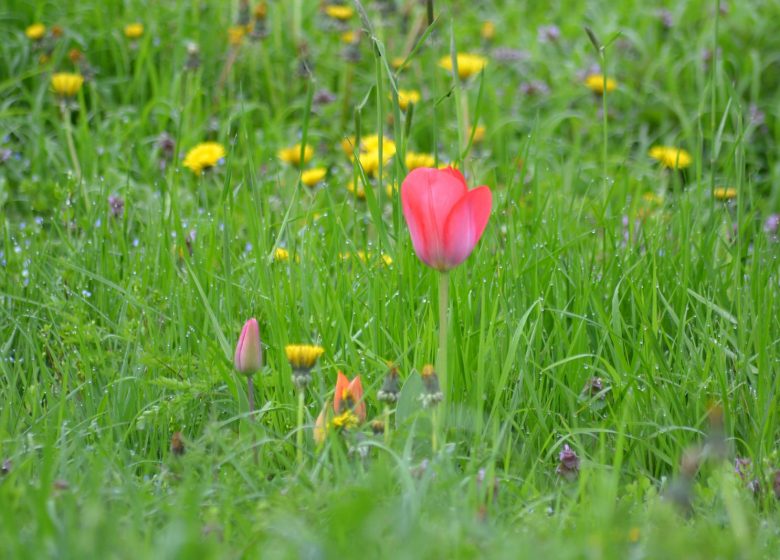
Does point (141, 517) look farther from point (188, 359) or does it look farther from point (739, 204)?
point (739, 204)

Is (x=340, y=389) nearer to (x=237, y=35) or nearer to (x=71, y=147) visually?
(x=71, y=147)

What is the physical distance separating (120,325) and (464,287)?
0.71 meters

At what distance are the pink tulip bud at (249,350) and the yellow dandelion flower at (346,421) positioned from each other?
160 mm

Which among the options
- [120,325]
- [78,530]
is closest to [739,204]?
[120,325]

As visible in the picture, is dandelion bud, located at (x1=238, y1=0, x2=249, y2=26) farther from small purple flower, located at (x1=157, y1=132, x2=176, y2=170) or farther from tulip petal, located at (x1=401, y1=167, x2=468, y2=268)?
tulip petal, located at (x1=401, y1=167, x2=468, y2=268)

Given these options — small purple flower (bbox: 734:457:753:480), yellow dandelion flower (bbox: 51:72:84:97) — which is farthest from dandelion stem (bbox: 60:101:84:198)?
small purple flower (bbox: 734:457:753:480)

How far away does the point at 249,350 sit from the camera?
1650 mm

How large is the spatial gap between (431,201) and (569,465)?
498mm

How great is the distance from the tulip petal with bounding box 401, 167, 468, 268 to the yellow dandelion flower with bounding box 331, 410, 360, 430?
0.89ft

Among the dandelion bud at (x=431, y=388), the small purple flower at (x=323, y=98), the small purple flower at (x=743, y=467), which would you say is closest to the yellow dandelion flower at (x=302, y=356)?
the dandelion bud at (x=431, y=388)

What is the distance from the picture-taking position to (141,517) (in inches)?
52.5

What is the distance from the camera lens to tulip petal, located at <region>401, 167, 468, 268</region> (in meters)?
1.53

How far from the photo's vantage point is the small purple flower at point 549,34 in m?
4.66

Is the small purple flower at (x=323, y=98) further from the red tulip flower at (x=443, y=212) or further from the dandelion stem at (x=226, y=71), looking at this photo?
the red tulip flower at (x=443, y=212)
